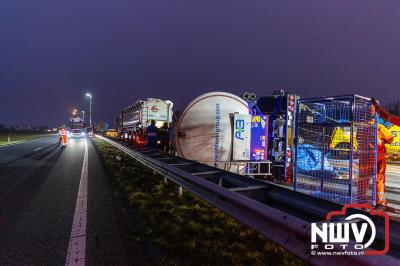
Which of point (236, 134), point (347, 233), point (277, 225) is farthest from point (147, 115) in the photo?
point (347, 233)

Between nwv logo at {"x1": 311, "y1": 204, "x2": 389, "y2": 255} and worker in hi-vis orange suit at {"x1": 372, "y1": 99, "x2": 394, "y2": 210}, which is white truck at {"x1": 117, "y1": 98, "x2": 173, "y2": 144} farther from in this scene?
nwv logo at {"x1": 311, "y1": 204, "x2": 389, "y2": 255}

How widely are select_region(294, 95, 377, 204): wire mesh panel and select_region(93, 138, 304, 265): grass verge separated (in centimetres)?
251

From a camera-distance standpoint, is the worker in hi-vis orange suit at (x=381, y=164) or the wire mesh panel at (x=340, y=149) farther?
the worker in hi-vis orange suit at (x=381, y=164)

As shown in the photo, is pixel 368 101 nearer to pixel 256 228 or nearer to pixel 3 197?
pixel 256 228

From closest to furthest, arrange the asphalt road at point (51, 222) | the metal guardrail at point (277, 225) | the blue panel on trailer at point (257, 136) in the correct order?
the metal guardrail at point (277, 225), the asphalt road at point (51, 222), the blue panel on trailer at point (257, 136)

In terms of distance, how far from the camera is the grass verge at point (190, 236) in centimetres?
341

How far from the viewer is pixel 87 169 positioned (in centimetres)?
1049

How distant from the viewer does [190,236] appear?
13.5 feet

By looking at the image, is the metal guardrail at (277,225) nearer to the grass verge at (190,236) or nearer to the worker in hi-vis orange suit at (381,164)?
the grass verge at (190,236)

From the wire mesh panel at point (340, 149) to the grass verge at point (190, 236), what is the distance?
251cm

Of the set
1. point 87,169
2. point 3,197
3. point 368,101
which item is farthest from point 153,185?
point 368,101

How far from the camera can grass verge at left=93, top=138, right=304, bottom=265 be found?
134 inches

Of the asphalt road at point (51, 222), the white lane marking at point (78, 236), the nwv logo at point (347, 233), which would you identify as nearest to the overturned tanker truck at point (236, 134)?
the asphalt road at point (51, 222)

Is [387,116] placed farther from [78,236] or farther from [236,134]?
[78,236]
